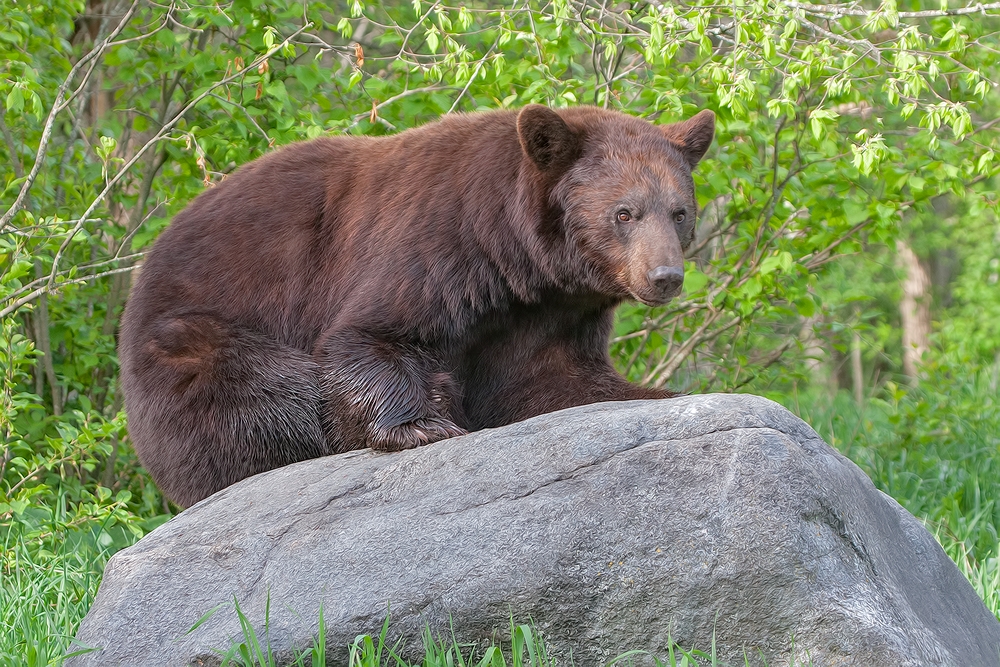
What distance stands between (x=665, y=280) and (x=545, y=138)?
760 mm

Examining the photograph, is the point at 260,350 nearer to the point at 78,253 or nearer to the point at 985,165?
the point at 78,253

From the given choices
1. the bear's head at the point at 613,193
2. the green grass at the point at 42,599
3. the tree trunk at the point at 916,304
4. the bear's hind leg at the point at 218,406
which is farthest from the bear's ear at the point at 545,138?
the tree trunk at the point at 916,304

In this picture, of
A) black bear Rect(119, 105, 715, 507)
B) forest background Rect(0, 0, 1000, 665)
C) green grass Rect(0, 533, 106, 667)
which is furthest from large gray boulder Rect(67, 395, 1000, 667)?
forest background Rect(0, 0, 1000, 665)

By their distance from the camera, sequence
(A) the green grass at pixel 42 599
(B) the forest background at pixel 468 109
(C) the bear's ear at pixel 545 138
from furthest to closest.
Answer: (B) the forest background at pixel 468 109 → (C) the bear's ear at pixel 545 138 → (A) the green grass at pixel 42 599

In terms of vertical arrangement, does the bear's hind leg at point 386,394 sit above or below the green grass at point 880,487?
above

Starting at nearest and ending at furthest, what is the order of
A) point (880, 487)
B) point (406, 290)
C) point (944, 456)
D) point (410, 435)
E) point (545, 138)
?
point (410, 435)
point (406, 290)
point (545, 138)
point (880, 487)
point (944, 456)

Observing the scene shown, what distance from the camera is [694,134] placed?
4.50 m

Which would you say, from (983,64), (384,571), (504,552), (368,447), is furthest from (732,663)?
(983,64)

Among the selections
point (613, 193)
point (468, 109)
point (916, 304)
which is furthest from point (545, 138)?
point (916, 304)

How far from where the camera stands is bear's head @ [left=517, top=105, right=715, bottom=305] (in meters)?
4.08

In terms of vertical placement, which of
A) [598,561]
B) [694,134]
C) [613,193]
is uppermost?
[694,134]

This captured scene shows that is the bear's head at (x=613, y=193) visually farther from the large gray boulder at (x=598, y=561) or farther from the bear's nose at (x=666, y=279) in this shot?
the large gray boulder at (x=598, y=561)

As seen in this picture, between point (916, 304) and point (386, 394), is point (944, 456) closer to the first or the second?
point (386, 394)

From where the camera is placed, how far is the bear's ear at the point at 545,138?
13.3 feet
